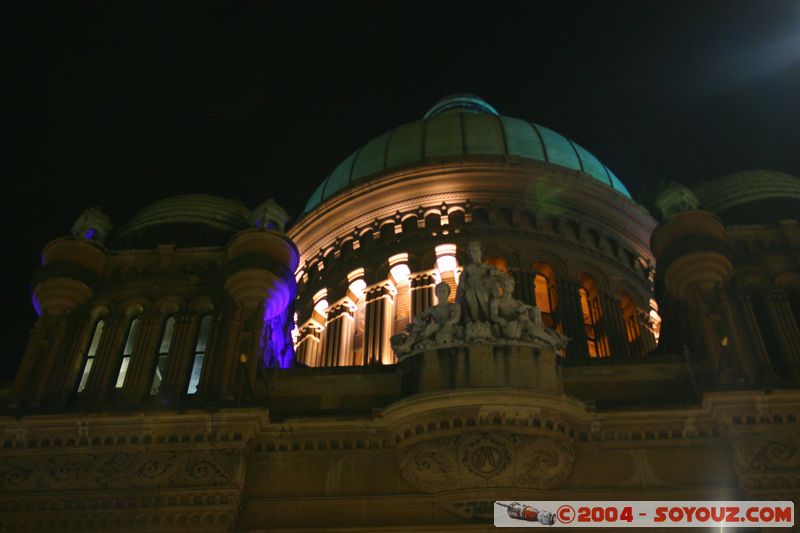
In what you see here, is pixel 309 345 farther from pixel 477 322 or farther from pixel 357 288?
pixel 477 322

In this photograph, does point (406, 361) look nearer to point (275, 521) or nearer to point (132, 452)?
point (275, 521)

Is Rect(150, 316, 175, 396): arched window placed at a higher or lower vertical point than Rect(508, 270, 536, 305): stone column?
lower

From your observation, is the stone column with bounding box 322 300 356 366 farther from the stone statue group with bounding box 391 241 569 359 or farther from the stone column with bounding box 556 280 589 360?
the stone statue group with bounding box 391 241 569 359

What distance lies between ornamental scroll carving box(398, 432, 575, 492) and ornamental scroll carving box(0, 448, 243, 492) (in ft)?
16.0

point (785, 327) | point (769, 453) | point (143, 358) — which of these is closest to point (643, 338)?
point (785, 327)

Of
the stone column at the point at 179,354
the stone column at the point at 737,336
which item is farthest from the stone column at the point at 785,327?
the stone column at the point at 179,354

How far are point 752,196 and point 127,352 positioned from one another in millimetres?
23487

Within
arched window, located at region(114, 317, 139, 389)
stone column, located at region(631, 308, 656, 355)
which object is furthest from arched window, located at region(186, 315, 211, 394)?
stone column, located at region(631, 308, 656, 355)

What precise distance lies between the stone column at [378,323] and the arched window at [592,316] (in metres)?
8.02

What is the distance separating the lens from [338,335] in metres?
35.8

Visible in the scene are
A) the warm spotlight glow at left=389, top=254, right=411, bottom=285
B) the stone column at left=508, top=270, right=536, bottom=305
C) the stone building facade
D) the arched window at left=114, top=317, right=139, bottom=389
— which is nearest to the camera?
the stone building facade

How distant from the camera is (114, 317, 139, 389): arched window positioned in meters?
25.5

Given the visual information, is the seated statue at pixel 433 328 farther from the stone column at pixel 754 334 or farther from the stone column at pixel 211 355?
the stone column at pixel 754 334

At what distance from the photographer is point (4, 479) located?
21.9 m
